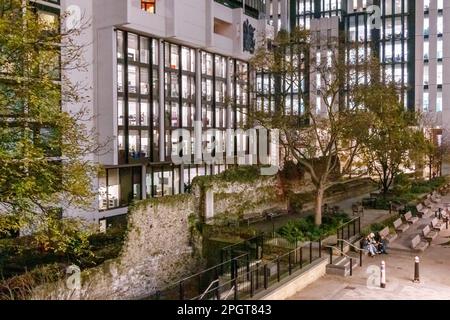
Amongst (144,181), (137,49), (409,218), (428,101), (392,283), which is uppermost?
(137,49)

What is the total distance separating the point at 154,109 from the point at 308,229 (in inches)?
820

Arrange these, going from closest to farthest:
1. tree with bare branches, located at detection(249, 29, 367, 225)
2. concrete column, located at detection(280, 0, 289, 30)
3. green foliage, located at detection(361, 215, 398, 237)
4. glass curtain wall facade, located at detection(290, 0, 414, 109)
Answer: green foliage, located at detection(361, 215, 398, 237) < tree with bare branches, located at detection(249, 29, 367, 225) < glass curtain wall facade, located at detection(290, 0, 414, 109) < concrete column, located at detection(280, 0, 289, 30)

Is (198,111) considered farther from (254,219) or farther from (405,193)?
(405,193)

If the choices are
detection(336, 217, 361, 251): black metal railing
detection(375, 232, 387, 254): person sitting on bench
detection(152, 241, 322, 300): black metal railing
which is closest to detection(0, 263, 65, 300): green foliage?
detection(152, 241, 322, 300): black metal railing

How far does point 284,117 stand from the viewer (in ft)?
82.5

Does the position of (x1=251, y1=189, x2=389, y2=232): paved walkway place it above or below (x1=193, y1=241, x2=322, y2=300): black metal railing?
below

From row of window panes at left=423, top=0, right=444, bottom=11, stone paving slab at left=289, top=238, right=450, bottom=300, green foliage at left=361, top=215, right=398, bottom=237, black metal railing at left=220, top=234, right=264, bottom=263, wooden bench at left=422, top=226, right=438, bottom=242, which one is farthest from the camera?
row of window panes at left=423, top=0, right=444, bottom=11

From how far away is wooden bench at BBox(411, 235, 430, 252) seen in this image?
70.6ft

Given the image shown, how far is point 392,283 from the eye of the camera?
657 inches

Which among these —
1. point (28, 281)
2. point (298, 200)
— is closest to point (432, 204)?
point (298, 200)

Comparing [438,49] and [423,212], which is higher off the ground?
[438,49]

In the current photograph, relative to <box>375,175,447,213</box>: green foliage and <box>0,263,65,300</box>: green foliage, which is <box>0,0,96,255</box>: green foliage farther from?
<box>375,175,447,213</box>: green foliage

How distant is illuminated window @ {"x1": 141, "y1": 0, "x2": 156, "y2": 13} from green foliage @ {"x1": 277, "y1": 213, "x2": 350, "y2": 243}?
76.0 ft

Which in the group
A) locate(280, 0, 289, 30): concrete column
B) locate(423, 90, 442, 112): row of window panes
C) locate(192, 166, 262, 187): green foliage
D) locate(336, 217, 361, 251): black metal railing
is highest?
locate(280, 0, 289, 30): concrete column
